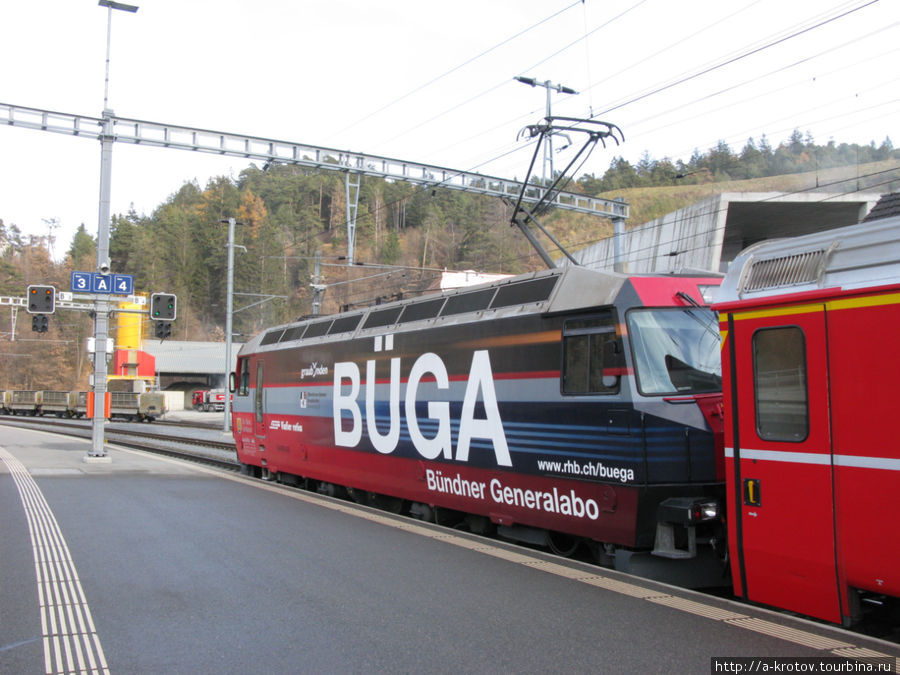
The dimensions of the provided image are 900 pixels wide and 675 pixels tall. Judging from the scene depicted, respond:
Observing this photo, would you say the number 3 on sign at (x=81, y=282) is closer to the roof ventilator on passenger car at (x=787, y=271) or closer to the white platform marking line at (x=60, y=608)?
the white platform marking line at (x=60, y=608)

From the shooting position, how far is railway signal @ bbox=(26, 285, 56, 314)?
2114 centimetres

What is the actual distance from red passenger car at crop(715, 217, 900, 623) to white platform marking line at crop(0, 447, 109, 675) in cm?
466

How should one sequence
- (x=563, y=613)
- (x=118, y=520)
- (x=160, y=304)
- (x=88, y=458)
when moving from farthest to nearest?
(x=160, y=304), (x=88, y=458), (x=118, y=520), (x=563, y=613)

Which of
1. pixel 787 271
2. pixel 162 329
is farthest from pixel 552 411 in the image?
pixel 162 329

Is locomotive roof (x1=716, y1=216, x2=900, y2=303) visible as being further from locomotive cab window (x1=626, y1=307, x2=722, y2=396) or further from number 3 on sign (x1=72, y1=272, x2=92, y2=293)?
number 3 on sign (x1=72, y1=272, x2=92, y2=293)

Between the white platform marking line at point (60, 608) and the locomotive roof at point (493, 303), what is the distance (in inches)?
204

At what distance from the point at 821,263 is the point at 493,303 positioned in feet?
14.6

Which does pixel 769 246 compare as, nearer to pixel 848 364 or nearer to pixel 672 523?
pixel 848 364

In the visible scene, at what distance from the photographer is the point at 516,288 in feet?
30.0

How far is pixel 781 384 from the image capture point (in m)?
5.70

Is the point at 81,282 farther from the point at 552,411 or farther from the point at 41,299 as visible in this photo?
the point at 552,411

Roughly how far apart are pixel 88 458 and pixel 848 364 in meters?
19.3

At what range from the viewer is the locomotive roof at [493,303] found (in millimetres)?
7832

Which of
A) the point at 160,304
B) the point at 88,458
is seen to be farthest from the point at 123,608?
the point at 160,304
